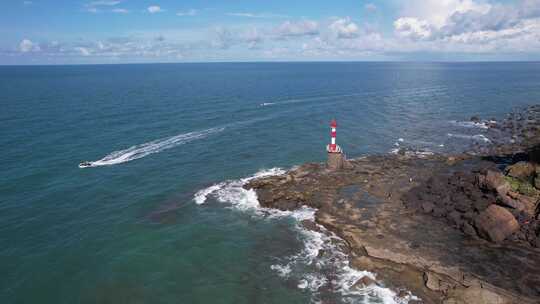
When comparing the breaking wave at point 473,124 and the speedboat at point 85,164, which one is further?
the breaking wave at point 473,124

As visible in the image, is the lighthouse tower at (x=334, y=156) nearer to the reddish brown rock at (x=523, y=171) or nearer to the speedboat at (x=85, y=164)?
the reddish brown rock at (x=523, y=171)

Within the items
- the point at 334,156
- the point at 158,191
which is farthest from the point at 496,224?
the point at 158,191

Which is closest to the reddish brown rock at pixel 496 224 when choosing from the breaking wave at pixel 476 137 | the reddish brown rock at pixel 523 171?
the reddish brown rock at pixel 523 171

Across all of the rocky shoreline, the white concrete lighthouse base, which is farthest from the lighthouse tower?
the rocky shoreline

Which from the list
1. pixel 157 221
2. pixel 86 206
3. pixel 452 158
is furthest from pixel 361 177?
pixel 86 206

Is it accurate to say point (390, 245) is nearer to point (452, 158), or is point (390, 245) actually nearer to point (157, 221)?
point (157, 221)

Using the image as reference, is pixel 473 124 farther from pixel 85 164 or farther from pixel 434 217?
pixel 85 164
